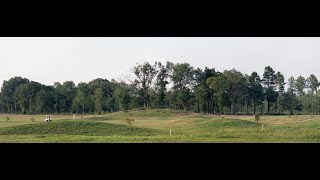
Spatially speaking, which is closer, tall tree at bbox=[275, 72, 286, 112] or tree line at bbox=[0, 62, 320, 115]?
tree line at bbox=[0, 62, 320, 115]

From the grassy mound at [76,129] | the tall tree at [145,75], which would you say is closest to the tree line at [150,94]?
the tall tree at [145,75]

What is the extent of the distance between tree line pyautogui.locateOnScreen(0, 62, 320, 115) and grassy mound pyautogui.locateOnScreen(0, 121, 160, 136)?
1722 centimetres

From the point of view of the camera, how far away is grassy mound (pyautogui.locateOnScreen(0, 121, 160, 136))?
21039mm

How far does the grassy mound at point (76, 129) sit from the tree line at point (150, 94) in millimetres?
17216

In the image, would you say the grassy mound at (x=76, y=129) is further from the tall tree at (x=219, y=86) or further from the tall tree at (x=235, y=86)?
the tall tree at (x=235, y=86)

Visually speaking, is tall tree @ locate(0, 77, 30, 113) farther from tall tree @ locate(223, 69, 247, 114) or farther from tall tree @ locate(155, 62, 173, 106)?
tall tree @ locate(223, 69, 247, 114)

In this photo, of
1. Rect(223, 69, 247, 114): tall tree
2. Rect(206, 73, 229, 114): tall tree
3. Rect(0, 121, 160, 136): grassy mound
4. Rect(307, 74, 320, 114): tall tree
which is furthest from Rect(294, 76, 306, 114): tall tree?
Rect(0, 121, 160, 136): grassy mound

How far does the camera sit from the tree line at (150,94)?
1629 inches

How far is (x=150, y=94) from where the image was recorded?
41.7m

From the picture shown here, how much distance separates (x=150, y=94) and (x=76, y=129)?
1977 cm

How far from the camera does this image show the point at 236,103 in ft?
156
